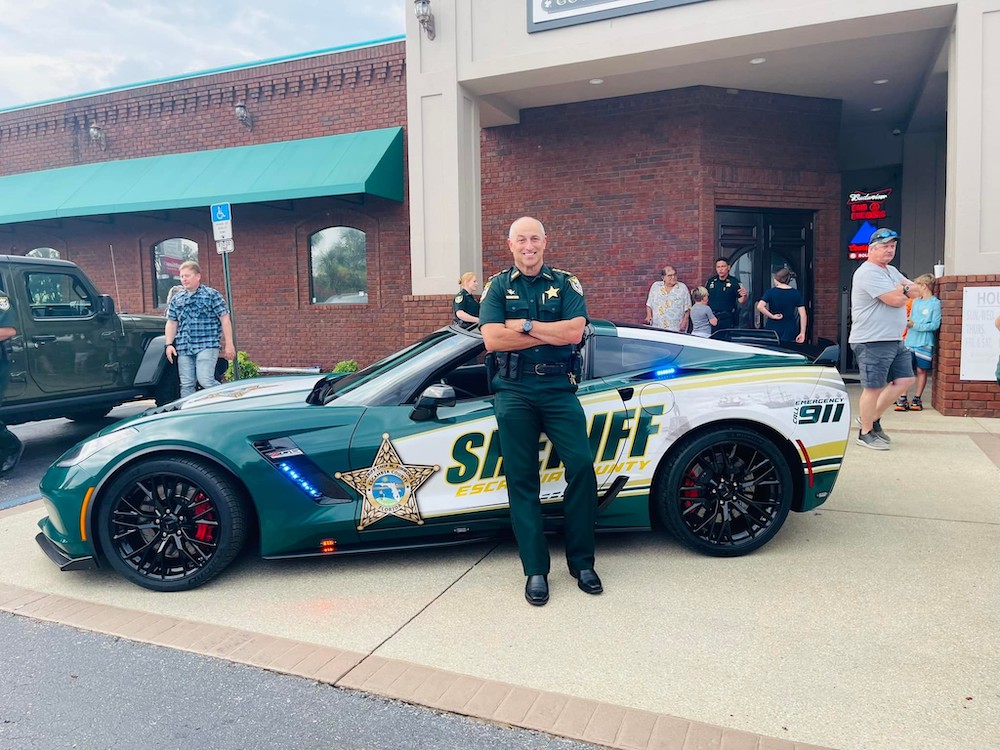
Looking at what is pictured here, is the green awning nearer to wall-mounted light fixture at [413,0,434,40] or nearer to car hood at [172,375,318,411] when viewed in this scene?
wall-mounted light fixture at [413,0,434,40]

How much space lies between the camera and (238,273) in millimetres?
14422

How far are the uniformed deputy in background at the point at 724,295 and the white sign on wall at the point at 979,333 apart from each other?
121 inches

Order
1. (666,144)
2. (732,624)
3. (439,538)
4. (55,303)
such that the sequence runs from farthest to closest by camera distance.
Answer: (666,144)
(55,303)
(439,538)
(732,624)

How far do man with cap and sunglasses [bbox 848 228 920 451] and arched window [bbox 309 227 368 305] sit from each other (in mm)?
9103

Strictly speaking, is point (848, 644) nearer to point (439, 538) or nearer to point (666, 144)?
point (439, 538)

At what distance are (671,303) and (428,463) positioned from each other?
7.40 metres

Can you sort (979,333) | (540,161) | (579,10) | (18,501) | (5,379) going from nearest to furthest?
(18,501) → (5,379) → (979,333) → (579,10) → (540,161)

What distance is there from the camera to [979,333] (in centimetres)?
811

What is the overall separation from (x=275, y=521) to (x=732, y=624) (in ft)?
7.30

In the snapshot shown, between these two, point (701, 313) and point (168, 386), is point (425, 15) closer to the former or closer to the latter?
point (701, 313)

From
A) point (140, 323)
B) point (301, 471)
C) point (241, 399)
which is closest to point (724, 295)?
point (140, 323)

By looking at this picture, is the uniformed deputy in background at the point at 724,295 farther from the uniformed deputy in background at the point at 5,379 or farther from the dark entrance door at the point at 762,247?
the uniformed deputy in background at the point at 5,379

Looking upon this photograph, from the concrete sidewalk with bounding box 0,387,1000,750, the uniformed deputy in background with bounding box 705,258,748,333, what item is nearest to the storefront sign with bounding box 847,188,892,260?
the uniformed deputy in background with bounding box 705,258,748,333

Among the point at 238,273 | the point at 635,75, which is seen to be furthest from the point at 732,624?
the point at 238,273
